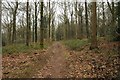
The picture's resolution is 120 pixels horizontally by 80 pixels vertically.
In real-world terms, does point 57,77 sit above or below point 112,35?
below

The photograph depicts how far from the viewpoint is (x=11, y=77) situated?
9.80m

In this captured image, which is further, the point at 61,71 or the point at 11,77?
the point at 61,71

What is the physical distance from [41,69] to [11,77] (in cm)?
200

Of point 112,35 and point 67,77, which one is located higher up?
point 112,35

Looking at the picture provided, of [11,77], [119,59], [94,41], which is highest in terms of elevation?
[94,41]

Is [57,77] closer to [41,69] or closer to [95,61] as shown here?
[41,69]

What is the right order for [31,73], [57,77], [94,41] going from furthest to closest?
[94,41] → [31,73] → [57,77]

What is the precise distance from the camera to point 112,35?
1588cm

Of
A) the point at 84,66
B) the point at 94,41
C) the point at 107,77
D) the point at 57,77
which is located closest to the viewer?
the point at 107,77

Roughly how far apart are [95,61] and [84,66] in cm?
87

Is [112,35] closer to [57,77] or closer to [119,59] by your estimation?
[119,59]

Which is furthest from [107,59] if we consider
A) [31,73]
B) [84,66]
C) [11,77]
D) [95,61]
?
[11,77]

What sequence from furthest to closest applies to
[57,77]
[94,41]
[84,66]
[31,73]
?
[94,41] → [84,66] → [31,73] → [57,77]

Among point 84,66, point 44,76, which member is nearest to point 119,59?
point 84,66
